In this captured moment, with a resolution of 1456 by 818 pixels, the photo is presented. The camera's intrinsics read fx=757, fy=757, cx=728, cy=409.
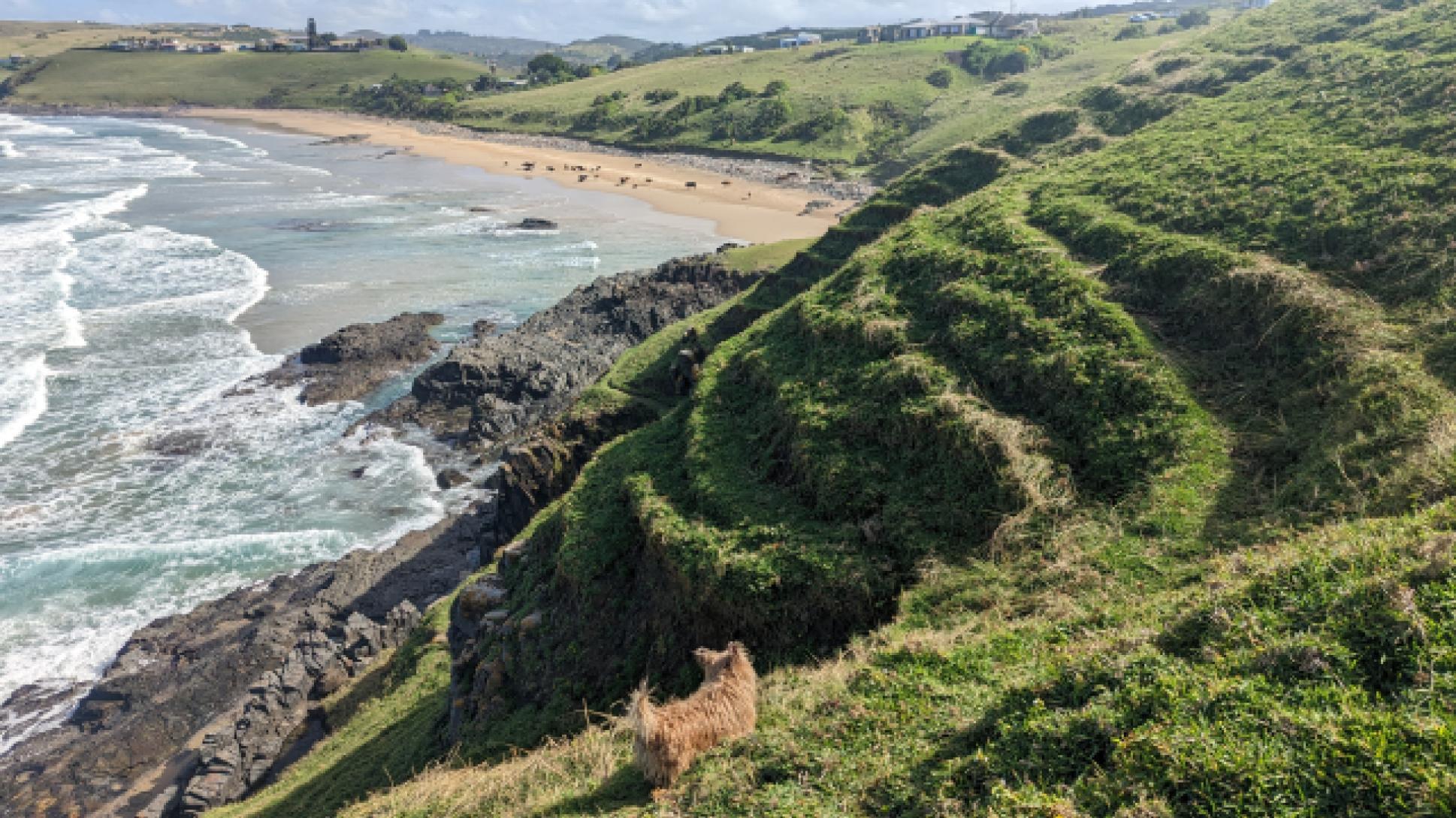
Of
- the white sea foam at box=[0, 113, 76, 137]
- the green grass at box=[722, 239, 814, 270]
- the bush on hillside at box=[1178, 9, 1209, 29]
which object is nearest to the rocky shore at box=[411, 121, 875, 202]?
the green grass at box=[722, 239, 814, 270]

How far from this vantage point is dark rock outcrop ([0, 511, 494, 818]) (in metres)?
17.8

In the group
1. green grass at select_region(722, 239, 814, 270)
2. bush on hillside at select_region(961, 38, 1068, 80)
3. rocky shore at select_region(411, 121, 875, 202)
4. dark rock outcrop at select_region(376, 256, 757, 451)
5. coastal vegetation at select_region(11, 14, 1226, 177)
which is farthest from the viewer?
bush on hillside at select_region(961, 38, 1068, 80)

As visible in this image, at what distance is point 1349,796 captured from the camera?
5.30 metres

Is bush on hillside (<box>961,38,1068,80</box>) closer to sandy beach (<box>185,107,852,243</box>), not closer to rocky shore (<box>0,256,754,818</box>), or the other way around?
sandy beach (<box>185,107,852,243</box>)

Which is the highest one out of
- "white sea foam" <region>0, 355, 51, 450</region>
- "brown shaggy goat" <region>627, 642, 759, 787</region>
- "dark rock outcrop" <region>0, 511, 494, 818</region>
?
"brown shaggy goat" <region>627, 642, 759, 787</region>

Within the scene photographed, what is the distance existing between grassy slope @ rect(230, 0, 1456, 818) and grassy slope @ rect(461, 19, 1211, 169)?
165 feet

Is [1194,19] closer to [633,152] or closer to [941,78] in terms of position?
[941,78]

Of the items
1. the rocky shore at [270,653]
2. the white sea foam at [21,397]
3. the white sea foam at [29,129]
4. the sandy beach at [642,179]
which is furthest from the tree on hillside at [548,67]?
the rocky shore at [270,653]

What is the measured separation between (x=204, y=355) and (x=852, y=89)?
101 m

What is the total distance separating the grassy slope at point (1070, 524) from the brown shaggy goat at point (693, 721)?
281mm

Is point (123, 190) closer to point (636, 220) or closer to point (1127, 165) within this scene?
point (636, 220)

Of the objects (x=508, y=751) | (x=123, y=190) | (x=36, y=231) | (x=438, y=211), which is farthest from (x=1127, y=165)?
(x=123, y=190)

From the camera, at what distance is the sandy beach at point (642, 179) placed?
216 ft

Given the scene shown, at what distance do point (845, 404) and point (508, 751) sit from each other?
836 centimetres
